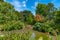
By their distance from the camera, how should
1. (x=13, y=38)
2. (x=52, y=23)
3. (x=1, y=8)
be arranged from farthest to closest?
1. (x=1, y=8)
2. (x=52, y=23)
3. (x=13, y=38)

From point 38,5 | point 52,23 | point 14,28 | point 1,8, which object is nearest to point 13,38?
point 14,28

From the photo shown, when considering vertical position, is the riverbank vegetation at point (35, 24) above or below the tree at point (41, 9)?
below

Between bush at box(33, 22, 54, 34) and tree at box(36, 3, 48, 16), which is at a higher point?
tree at box(36, 3, 48, 16)

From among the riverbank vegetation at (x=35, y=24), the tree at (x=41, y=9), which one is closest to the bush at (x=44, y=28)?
the riverbank vegetation at (x=35, y=24)

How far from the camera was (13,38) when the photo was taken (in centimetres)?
850

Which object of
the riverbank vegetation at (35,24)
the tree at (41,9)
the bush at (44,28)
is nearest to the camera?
the riverbank vegetation at (35,24)

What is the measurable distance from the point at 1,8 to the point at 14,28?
5.01 metres

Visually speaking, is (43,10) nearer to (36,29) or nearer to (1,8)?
(1,8)

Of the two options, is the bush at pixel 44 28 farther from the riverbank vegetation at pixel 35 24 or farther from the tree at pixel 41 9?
the tree at pixel 41 9

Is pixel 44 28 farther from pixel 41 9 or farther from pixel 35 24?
pixel 41 9

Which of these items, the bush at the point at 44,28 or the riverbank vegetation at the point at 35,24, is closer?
the riverbank vegetation at the point at 35,24

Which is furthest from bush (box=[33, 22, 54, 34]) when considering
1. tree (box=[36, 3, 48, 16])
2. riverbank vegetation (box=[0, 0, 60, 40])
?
tree (box=[36, 3, 48, 16])

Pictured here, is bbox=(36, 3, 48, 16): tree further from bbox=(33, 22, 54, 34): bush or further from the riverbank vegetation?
bbox=(33, 22, 54, 34): bush

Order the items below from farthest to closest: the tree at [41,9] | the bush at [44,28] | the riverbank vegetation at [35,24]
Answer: the tree at [41,9] → the bush at [44,28] → the riverbank vegetation at [35,24]
